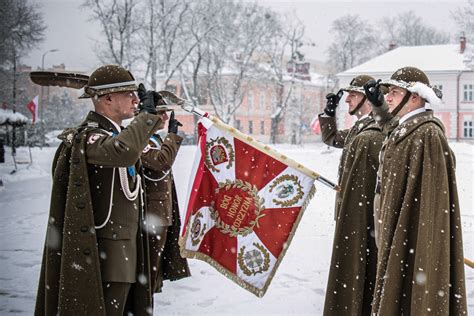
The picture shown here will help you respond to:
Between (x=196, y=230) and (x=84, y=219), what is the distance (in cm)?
125

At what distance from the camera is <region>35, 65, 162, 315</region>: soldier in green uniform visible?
3.70m

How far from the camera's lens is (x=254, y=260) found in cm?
480

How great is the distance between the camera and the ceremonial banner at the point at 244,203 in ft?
15.8

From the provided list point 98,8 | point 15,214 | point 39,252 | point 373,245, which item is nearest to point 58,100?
point 98,8

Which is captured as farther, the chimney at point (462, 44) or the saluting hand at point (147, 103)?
the chimney at point (462, 44)

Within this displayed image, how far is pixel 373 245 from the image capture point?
16.3 feet

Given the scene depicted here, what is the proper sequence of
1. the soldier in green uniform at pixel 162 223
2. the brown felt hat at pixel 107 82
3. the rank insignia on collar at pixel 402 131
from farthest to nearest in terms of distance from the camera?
the soldier in green uniform at pixel 162 223
the rank insignia on collar at pixel 402 131
the brown felt hat at pixel 107 82

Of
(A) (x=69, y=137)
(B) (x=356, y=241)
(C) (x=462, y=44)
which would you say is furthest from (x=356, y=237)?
(C) (x=462, y=44)

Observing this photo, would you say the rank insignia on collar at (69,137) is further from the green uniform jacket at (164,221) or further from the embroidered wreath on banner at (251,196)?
the green uniform jacket at (164,221)

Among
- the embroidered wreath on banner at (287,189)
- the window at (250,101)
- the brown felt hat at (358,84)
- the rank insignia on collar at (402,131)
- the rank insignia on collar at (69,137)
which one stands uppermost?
the window at (250,101)

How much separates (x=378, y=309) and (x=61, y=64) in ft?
123

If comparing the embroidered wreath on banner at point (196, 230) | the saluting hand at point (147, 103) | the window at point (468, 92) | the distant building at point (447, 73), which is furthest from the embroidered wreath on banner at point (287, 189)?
the window at point (468, 92)

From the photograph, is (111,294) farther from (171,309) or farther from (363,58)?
(363,58)

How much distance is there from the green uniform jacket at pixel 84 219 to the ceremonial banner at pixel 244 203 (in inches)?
39.9
